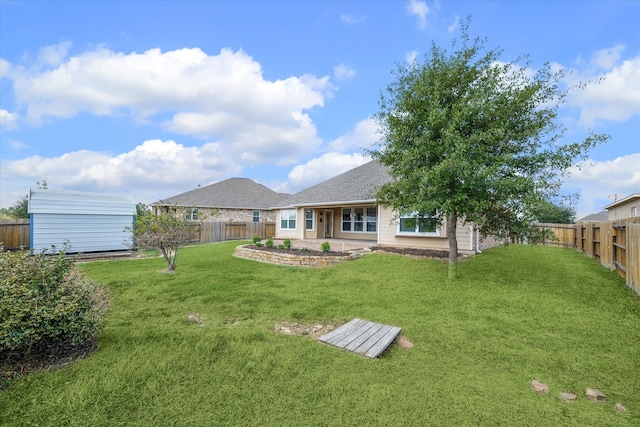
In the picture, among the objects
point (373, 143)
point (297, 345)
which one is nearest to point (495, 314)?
point (297, 345)

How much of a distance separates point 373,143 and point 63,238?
14.2 metres

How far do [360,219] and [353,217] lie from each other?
53 centimetres

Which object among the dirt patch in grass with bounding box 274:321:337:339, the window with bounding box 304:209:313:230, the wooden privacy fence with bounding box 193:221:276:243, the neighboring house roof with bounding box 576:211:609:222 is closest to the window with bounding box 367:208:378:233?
the window with bounding box 304:209:313:230

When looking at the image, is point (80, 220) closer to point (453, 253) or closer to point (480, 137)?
point (453, 253)

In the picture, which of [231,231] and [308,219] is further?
[231,231]

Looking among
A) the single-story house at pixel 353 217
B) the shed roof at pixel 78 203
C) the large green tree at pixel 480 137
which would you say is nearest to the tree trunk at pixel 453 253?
the large green tree at pixel 480 137

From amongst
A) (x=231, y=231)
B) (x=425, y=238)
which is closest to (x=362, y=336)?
(x=425, y=238)

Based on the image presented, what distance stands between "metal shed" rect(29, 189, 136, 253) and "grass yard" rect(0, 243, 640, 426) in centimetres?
849

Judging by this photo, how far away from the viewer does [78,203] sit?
13.2 m

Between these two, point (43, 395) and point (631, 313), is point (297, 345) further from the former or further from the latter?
point (631, 313)

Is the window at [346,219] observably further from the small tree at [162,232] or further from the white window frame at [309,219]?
the small tree at [162,232]

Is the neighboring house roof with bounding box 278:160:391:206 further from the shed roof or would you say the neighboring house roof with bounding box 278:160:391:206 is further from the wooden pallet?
the wooden pallet

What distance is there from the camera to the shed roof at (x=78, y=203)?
12391 millimetres

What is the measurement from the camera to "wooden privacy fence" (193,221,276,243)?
72.2ft
